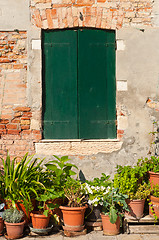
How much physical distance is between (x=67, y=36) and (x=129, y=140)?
2053 mm

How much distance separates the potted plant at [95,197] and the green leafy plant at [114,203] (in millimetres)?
89

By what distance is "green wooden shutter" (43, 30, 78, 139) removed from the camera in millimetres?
5391

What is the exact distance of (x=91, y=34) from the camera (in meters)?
5.41

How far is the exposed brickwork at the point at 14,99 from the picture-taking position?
536cm

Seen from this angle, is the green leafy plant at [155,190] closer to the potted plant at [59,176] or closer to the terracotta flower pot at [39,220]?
the potted plant at [59,176]

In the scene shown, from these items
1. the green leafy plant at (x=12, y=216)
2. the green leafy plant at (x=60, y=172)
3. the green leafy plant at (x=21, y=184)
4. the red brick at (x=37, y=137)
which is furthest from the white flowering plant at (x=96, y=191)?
the red brick at (x=37, y=137)

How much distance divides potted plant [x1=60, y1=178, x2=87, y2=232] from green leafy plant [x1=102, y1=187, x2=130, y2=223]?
0.32m

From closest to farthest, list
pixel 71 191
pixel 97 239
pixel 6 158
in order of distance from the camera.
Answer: pixel 97 239 → pixel 71 191 → pixel 6 158

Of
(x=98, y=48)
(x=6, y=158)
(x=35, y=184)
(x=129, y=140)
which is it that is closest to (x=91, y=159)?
(x=129, y=140)

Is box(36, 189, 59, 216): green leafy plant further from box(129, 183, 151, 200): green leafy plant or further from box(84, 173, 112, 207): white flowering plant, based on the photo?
box(129, 183, 151, 200): green leafy plant

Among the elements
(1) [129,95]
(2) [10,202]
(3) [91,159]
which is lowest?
(2) [10,202]

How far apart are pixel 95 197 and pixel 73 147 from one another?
0.98 meters

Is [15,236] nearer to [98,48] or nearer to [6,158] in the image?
[6,158]

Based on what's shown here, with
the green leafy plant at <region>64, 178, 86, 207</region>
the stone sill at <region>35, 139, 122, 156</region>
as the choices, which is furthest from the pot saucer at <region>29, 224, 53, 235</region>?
the stone sill at <region>35, 139, 122, 156</region>
